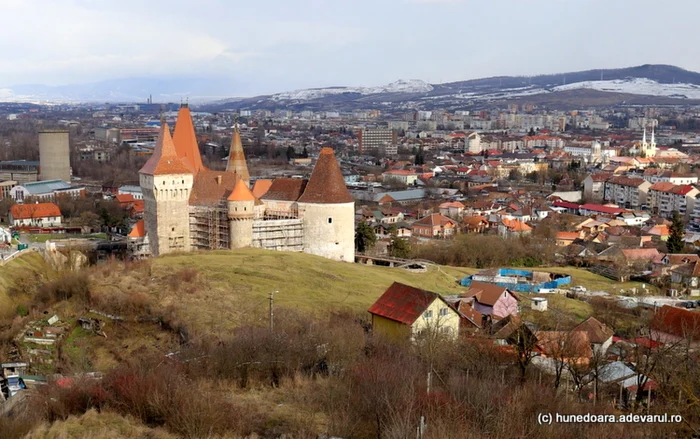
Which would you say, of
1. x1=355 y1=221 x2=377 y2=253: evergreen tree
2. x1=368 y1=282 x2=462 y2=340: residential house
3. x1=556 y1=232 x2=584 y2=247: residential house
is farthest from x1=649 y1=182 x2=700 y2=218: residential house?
x1=368 y1=282 x2=462 y2=340: residential house

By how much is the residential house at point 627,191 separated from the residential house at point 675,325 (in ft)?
130

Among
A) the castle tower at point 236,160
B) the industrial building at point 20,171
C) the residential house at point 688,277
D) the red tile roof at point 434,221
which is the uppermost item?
the castle tower at point 236,160

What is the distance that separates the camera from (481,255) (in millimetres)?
35188

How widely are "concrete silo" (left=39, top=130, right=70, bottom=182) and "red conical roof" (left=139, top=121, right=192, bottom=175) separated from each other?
39127mm

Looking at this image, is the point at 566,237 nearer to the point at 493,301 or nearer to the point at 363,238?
the point at 363,238

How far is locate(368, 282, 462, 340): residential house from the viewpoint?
55.1 feet

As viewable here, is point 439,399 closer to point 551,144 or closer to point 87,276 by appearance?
point 87,276

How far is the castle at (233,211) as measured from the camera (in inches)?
1091

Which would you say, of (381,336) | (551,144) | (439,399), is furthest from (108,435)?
(551,144)

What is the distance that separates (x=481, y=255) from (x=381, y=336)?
19.8 m

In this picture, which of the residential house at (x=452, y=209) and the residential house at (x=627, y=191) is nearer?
the residential house at (x=452, y=209)

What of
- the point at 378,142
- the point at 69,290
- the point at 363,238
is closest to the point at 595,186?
the point at 363,238

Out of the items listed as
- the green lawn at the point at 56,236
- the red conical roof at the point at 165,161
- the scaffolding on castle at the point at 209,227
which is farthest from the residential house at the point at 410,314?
the green lawn at the point at 56,236

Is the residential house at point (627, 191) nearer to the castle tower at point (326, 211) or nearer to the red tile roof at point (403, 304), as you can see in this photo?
the castle tower at point (326, 211)
